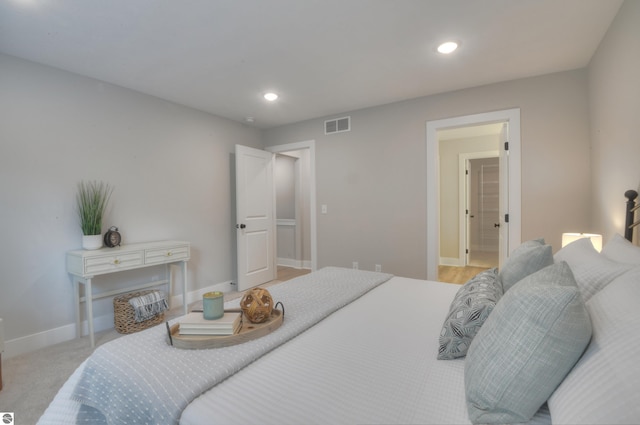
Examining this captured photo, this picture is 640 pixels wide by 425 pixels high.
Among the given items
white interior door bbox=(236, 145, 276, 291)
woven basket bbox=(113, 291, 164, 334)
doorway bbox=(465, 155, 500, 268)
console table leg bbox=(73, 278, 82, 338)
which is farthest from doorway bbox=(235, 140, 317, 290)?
doorway bbox=(465, 155, 500, 268)

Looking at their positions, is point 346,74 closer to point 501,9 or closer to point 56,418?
point 501,9

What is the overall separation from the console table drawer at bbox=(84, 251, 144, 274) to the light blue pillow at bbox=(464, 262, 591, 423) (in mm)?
2920

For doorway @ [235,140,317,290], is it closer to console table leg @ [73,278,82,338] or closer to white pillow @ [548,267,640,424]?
console table leg @ [73,278,82,338]

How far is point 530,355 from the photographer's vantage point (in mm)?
782

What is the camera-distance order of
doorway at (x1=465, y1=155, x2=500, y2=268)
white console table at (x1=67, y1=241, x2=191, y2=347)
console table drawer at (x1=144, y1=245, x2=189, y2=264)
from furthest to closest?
doorway at (x1=465, y1=155, x2=500, y2=268), console table drawer at (x1=144, y1=245, x2=189, y2=264), white console table at (x1=67, y1=241, x2=191, y2=347)

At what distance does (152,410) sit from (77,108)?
303 cm

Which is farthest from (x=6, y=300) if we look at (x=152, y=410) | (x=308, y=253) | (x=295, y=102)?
(x=308, y=253)

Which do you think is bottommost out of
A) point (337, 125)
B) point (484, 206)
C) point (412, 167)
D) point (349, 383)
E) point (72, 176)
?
point (349, 383)

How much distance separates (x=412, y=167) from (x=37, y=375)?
387 centimetres

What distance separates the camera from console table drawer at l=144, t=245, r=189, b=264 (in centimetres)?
296

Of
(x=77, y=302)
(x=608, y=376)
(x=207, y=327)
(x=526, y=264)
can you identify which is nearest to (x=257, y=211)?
(x=77, y=302)

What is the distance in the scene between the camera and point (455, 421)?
2.72ft

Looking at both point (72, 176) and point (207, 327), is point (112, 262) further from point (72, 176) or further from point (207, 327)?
point (207, 327)

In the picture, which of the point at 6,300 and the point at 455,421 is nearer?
the point at 455,421
